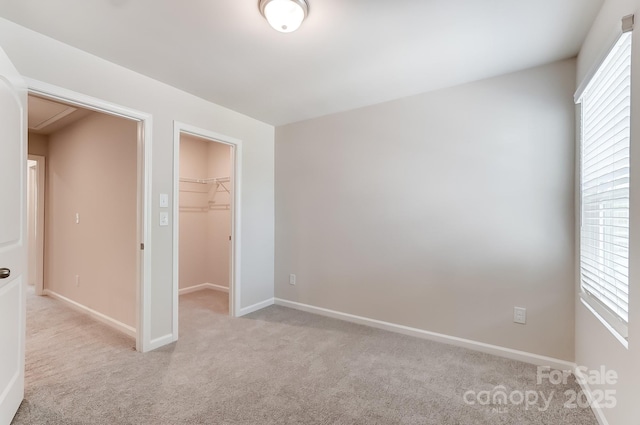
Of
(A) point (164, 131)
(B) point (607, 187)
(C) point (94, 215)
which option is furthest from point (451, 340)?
(C) point (94, 215)

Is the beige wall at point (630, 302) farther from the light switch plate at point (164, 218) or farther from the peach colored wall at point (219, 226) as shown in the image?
the peach colored wall at point (219, 226)

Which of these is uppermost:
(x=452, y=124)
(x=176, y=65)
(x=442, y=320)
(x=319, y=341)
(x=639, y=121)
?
(x=176, y=65)

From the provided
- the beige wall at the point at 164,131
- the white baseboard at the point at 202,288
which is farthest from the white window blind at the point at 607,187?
the white baseboard at the point at 202,288

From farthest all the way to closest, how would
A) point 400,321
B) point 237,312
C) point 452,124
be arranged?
point 237,312 < point 400,321 < point 452,124

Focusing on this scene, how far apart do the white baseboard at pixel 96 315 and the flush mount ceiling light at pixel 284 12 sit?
2.95m

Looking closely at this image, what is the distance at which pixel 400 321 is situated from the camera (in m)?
3.01

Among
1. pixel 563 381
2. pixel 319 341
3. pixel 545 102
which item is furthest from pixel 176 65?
pixel 563 381

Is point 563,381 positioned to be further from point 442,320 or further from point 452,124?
point 452,124

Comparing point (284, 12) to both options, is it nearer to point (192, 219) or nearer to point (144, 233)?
point (144, 233)

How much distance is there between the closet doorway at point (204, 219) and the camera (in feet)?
14.7

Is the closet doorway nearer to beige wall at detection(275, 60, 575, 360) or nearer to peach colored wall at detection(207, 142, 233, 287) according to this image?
peach colored wall at detection(207, 142, 233, 287)

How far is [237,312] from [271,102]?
2.37 m

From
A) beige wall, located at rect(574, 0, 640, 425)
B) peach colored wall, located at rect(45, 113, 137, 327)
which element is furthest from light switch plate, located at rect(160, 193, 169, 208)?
beige wall, located at rect(574, 0, 640, 425)

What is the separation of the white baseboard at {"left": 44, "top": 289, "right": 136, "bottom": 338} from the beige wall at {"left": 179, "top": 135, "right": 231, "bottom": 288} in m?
1.17
